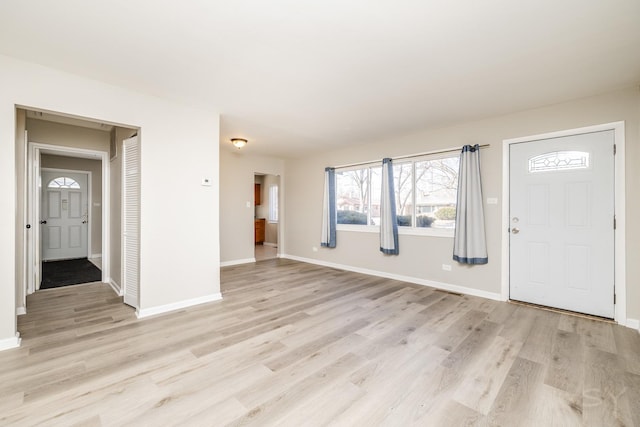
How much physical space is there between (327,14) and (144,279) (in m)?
3.24

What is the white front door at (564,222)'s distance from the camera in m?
3.09

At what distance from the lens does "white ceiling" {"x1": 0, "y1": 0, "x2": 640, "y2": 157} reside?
1818 millimetres

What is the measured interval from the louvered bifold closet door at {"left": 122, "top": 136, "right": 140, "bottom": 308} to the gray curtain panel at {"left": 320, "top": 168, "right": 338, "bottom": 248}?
3.50 m

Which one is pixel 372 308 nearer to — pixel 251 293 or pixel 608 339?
pixel 251 293

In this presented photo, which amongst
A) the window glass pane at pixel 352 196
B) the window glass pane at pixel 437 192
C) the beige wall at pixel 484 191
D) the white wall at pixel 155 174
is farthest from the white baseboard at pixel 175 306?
the window glass pane at pixel 437 192

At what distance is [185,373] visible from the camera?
2037mm

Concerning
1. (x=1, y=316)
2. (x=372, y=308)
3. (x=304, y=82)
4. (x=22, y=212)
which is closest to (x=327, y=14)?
(x=304, y=82)

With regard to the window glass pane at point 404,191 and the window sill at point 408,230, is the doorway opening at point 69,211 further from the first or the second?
the window glass pane at point 404,191

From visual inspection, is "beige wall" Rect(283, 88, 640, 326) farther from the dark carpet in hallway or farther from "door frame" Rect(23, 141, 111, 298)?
the dark carpet in hallway

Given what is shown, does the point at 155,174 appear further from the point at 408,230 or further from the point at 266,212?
the point at 266,212

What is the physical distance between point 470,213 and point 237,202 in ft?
15.3

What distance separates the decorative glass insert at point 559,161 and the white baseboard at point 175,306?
4514 mm

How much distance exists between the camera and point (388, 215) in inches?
191

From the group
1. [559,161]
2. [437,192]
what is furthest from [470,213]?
[559,161]
